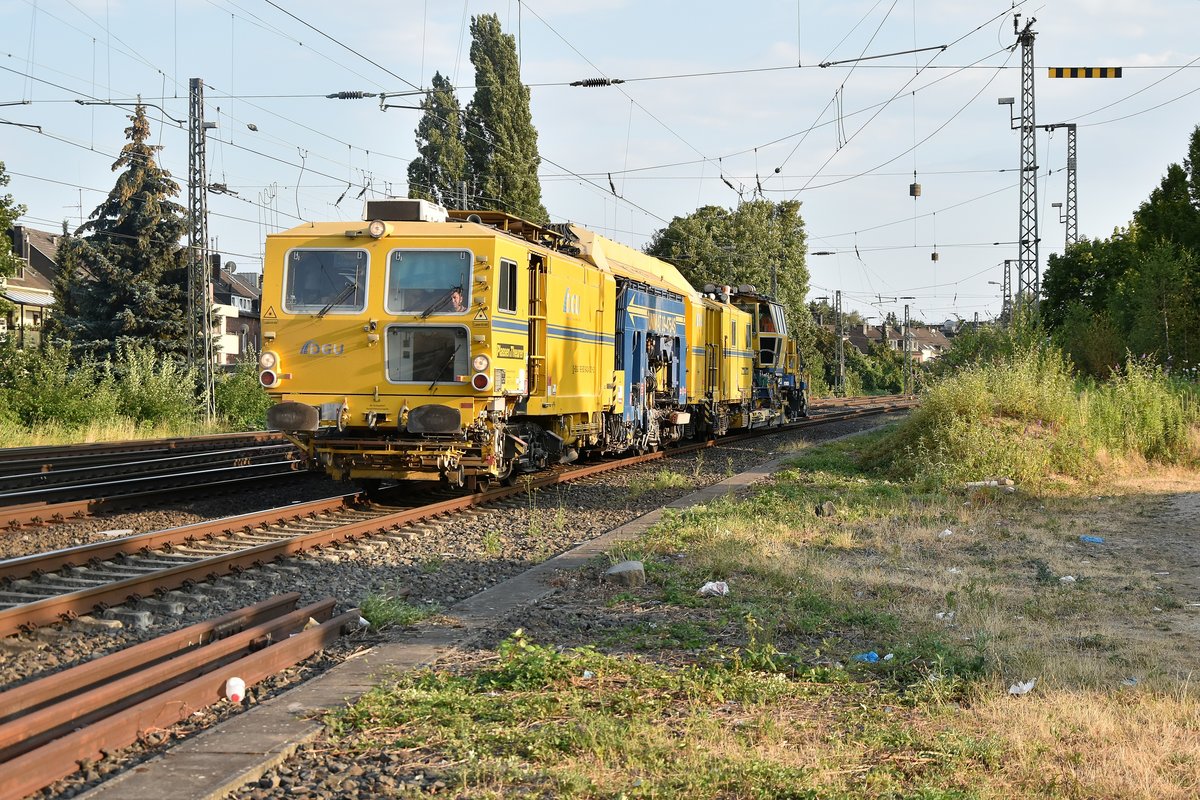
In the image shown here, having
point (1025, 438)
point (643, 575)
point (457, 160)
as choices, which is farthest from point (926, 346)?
point (643, 575)

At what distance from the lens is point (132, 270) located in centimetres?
3806

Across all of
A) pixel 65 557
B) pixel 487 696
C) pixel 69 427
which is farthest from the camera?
pixel 69 427

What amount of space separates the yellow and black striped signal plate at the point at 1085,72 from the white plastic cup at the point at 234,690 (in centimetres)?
2279

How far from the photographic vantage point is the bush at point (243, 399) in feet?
90.8

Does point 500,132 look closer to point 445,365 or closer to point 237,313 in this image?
point 237,313

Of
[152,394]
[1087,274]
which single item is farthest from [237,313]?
[1087,274]

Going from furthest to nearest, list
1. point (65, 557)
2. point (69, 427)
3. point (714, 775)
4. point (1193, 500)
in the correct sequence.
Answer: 1. point (69, 427)
2. point (1193, 500)
3. point (65, 557)
4. point (714, 775)

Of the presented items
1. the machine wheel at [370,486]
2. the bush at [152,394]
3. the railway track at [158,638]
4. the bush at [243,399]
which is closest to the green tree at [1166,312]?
the machine wheel at [370,486]

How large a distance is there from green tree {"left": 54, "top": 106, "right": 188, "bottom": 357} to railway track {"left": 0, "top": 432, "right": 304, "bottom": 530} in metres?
17.2

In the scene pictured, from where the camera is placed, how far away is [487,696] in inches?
224

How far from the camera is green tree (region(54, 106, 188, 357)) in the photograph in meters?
36.9

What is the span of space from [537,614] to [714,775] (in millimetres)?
3515

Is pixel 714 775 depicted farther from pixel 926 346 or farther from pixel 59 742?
pixel 926 346

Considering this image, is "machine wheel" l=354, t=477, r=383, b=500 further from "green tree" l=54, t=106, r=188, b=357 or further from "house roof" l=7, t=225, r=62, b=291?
"house roof" l=7, t=225, r=62, b=291
